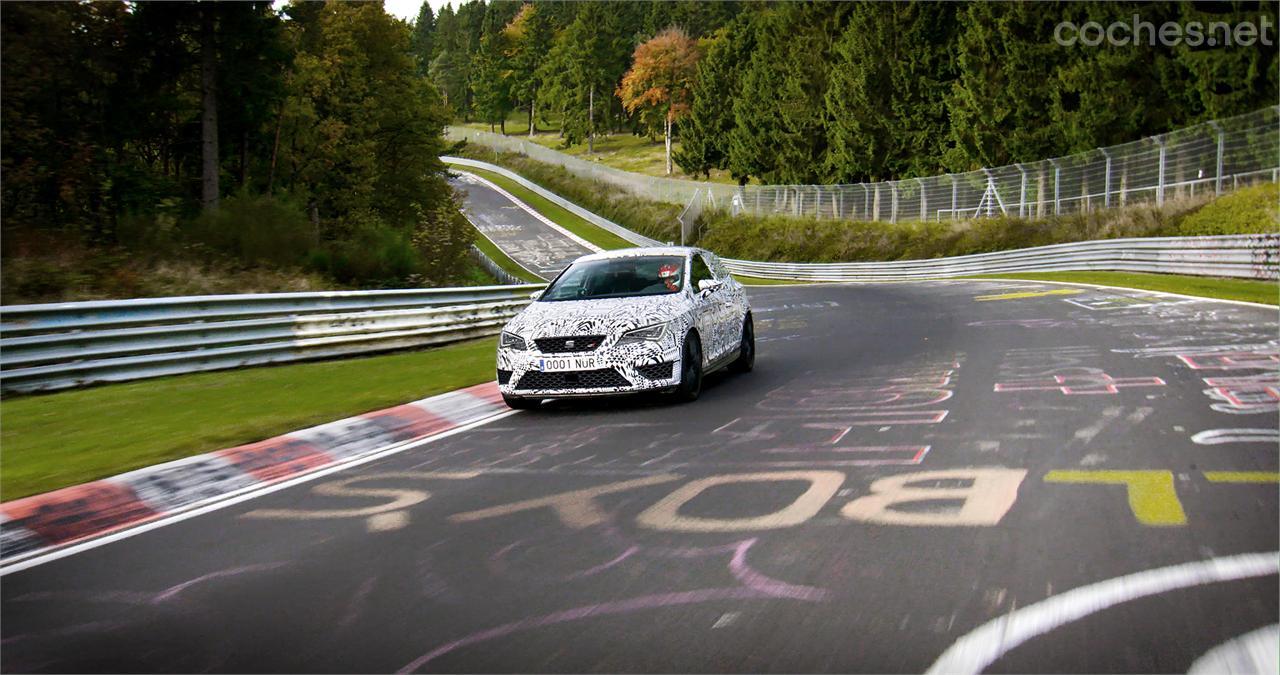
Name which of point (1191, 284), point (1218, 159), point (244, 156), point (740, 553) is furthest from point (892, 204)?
point (740, 553)

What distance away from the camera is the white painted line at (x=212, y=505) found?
20.4 feet

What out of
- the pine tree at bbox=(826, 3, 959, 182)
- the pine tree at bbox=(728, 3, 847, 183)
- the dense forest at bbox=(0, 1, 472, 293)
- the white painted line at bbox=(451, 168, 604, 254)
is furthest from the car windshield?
the pine tree at bbox=(728, 3, 847, 183)

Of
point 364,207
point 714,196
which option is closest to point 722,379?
point 364,207

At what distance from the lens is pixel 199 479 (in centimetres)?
811

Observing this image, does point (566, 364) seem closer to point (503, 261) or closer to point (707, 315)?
point (707, 315)

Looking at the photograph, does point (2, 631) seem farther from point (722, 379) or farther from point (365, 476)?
point (722, 379)

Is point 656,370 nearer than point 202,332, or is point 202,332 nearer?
point 656,370

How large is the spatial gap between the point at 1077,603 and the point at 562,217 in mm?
82834

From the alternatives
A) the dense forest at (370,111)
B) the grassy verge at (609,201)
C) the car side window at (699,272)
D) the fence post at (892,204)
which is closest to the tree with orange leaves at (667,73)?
the grassy verge at (609,201)

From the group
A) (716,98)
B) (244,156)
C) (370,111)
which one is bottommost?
(244,156)

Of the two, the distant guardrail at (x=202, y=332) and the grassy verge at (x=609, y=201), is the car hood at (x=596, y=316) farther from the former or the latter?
the grassy verge at (x=609, y=201)

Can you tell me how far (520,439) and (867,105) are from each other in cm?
5175

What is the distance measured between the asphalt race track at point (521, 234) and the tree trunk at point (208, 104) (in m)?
27.5

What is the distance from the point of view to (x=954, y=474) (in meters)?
7.17
